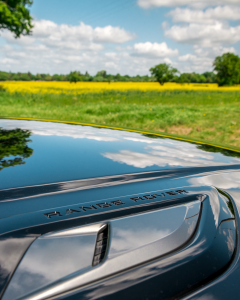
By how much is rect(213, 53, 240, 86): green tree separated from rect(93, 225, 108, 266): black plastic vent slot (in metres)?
75.7

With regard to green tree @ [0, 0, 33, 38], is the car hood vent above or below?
below

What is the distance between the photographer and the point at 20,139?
5.07 ft

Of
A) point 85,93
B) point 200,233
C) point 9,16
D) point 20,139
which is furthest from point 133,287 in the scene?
point 9,16

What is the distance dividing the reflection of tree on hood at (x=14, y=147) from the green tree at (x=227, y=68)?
7508 centimetres

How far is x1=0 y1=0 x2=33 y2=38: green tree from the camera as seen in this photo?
16844 mm

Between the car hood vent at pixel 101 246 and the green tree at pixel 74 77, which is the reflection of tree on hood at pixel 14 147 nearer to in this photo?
the car hood vent at pixel 101 246

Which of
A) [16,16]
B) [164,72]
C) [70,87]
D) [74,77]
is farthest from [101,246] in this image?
[164,72]

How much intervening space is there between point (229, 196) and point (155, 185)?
1.14 ft

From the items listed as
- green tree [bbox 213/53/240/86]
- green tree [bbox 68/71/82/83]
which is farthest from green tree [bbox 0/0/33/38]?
green tree [bbox 213/53/240/86]

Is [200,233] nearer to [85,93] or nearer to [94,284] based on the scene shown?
[94,284]

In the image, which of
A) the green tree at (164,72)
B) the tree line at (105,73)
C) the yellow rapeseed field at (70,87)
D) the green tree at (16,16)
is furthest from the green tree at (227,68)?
the green tree at (16,16)

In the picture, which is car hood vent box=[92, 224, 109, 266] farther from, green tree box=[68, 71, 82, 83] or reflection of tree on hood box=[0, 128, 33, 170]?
green tree box=[68, 71, 82, 83]

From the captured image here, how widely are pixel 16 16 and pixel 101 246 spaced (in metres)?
21.6

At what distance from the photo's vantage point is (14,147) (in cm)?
137
